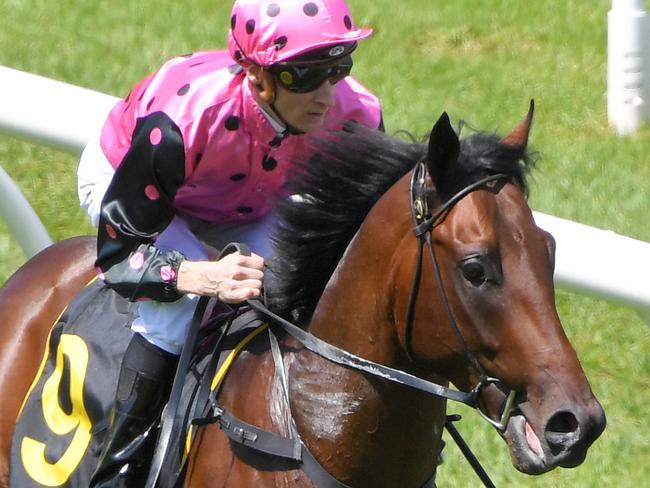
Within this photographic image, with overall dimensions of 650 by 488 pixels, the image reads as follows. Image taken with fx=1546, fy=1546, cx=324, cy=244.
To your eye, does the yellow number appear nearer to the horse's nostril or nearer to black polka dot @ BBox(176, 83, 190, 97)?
black polka dot @ BBox(176, 83, 190, 97)

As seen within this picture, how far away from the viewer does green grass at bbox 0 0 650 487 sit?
726 centimetres

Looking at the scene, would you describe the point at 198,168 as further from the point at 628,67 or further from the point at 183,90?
the point at 628,67

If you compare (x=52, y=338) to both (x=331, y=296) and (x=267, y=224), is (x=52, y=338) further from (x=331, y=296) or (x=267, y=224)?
(x=331, y=296)

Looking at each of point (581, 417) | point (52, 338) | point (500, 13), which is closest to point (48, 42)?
point (500, 13)

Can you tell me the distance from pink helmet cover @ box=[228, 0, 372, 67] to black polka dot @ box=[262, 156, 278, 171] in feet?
0.99

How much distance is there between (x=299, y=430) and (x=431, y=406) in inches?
13.8

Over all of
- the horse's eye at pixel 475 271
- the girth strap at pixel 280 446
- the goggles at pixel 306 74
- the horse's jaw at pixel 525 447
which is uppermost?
the goggles at pixel 306 74

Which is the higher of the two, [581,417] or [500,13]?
[581,417]

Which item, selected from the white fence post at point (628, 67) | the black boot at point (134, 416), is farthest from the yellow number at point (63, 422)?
the white fence post at point (628, 67)

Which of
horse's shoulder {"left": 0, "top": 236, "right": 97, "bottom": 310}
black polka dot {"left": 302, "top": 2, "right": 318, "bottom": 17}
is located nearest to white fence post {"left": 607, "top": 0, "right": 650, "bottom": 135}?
horse's shoulder {"left": 0, "top": 236, "right": 97, "bottom": 310}

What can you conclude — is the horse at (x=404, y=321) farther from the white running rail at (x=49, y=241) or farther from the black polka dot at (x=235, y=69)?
the white running rail at (x=49, y=241)

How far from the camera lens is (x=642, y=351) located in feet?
22.8

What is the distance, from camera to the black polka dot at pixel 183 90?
4.10 meters

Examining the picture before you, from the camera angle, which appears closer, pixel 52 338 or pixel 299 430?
pixel 299 430
